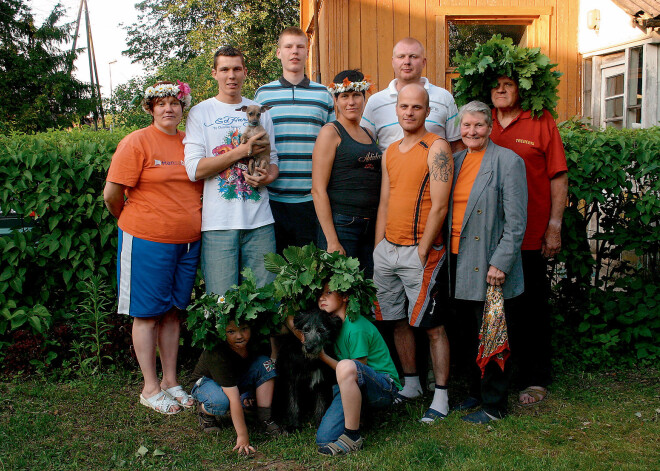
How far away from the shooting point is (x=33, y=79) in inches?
909

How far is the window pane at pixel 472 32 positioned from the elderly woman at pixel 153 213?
6242 millimetres

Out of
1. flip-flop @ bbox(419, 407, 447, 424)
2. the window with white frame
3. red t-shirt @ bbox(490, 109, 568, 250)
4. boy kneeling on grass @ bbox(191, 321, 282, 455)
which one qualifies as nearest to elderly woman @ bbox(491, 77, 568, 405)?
red t-shirt @ bbox(490, 109, 568, 250)

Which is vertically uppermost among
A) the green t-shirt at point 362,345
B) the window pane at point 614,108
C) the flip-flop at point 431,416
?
the window pane at point 614,108

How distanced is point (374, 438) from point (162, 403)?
155cm

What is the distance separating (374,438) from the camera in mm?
3768

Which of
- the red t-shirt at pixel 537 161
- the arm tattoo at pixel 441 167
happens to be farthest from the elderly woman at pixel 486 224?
the red t-shirt at pixel 537 161

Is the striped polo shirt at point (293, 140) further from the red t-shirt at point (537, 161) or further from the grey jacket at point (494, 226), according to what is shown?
the red t-shirt at point (537, 161)

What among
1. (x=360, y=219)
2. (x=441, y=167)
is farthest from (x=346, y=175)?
(x=441, y=167)

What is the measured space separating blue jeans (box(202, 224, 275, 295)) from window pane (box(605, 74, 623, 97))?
22.6 ft

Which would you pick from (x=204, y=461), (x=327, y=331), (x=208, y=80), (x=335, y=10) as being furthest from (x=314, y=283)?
(x=208, y=80)

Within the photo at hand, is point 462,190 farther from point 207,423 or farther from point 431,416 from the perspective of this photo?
point 207,423

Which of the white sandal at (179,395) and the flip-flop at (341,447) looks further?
the white sandal at (179,395)

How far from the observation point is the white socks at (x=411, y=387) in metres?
4.39

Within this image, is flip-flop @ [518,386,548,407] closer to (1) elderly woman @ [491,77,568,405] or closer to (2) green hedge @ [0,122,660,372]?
(1) elderly woman @ [491,77,568,405]
